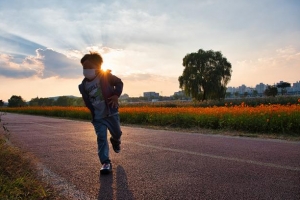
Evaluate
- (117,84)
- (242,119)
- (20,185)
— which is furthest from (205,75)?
(20,185)

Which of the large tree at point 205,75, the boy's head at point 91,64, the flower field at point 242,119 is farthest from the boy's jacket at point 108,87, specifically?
the large tree at point 205,75

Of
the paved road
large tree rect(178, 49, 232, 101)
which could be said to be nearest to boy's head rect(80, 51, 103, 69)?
the paved road

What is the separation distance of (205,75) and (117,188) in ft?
135

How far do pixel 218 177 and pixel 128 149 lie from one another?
3.02 metres

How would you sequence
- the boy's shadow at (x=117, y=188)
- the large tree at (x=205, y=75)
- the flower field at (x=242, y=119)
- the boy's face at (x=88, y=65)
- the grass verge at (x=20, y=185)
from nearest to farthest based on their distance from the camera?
the grass verge at (x=20, y=185)
the boy's shadow at (x=117, y=188)
the boy's face at (x=88, y=65)
the flower field at (x=242, y=119)
the large tree at (x=205, y=75)

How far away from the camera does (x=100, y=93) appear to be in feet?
14.4

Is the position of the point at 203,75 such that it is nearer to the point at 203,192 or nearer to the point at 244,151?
the point at 244,151

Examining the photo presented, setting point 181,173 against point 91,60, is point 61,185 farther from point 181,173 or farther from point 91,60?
point 91,60

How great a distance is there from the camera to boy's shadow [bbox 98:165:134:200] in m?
3.15

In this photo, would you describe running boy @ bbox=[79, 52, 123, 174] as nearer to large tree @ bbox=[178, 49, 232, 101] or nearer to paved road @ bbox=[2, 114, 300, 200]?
paved road @ bbox=[2, 114, 300, 200]

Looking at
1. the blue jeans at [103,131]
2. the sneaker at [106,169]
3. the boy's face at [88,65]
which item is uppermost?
the boy's face at [88,65]

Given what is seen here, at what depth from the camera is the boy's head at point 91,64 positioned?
434 cm

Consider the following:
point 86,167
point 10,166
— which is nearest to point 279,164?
point 86,167

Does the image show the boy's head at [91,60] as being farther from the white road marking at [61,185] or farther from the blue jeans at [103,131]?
the white road marking at [61,185]
